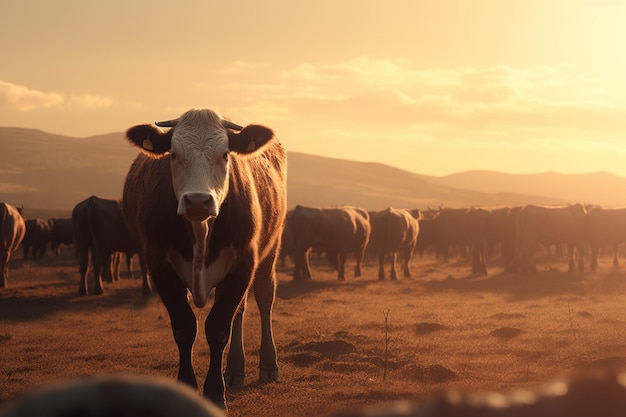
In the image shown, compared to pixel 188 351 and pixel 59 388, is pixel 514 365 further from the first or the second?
pixel 59 388

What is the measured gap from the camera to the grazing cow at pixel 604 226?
1212 inches

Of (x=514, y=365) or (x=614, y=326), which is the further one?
(x=614, y=326)

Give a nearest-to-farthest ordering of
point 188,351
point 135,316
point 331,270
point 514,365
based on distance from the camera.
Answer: point 188,351 → point 514,365 → point 135,316 → point 331,270

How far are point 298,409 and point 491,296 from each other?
13.6 m

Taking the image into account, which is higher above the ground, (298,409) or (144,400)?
(144,400)

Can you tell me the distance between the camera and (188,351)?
6699 mm

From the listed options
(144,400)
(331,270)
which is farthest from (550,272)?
(144,400)

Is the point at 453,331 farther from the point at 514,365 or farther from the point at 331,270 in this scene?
the point at 331,270

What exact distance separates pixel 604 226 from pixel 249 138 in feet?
88.5

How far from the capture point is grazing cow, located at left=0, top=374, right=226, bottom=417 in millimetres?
1452

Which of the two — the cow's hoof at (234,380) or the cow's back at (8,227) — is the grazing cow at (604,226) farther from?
the cow's hoof at (234,380)

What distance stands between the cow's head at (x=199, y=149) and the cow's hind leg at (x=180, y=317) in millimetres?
705

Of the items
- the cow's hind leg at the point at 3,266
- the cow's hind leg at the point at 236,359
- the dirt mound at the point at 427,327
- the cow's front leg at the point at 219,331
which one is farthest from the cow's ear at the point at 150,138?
the cow's hind leg at the point at 3,266

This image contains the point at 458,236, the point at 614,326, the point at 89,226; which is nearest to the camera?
the point at 614,326
